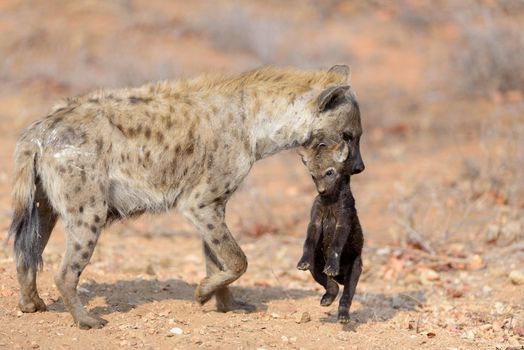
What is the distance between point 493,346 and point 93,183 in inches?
104

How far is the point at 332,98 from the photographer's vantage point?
19.7ft

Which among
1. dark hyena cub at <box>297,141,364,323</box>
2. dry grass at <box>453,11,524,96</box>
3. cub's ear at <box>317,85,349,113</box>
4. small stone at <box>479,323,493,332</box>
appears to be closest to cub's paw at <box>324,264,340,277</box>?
dark hyena cub at <box>297,141,364,323</box>

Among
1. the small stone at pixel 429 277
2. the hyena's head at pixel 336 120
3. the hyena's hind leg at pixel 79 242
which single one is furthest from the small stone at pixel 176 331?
the small stone at pixel 429 277

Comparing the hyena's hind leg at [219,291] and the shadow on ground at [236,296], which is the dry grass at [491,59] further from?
the hyena's hind leg at [219,291]

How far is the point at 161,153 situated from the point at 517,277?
3.17 metres

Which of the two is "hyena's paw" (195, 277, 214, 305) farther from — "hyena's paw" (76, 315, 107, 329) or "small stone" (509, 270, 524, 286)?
"small stone" (509, 270, 524, 286)

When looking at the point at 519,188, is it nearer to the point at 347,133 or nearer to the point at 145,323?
the point at 347,133

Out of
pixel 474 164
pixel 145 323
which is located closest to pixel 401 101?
pixel 474 164

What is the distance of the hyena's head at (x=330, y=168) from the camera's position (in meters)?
5.81

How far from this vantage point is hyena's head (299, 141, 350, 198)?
581 centimetres

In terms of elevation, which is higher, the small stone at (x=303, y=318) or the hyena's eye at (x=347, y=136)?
the hyena's eye at (x=347, y=136)

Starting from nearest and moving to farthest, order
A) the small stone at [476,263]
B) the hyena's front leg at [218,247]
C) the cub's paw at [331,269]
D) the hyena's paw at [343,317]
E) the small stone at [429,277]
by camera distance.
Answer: the cub's paw at [331,269] → the hyena's paw at [343,317] → the hyena's front leg at [218,247] → the small stone at [429,277] → the small stone at [476,263]

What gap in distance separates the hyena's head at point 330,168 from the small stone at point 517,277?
2.26m

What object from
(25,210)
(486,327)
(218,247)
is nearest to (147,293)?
(218,247)
